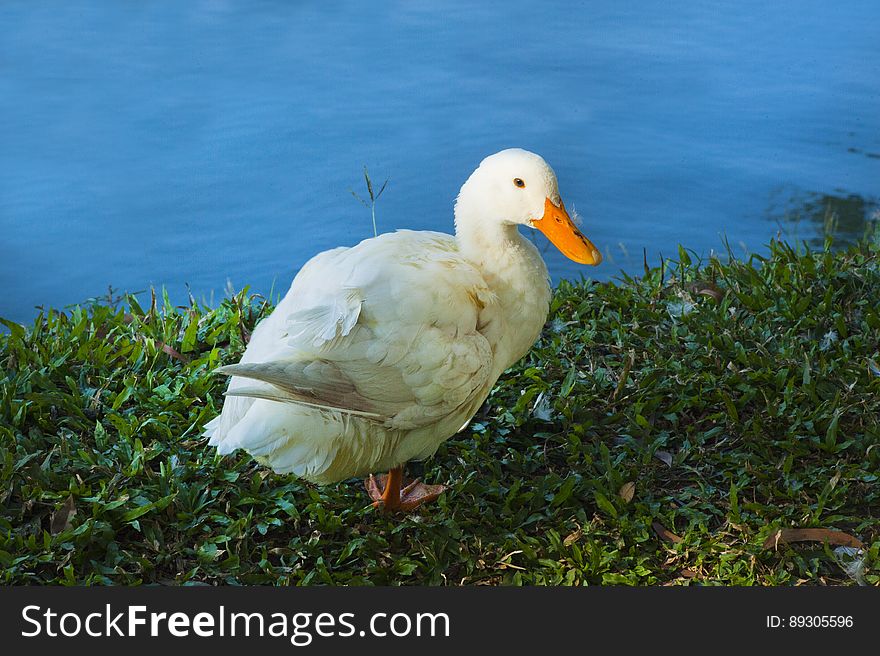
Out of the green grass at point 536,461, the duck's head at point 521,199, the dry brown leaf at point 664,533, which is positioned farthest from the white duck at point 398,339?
the dry brown leaf at point 664,533

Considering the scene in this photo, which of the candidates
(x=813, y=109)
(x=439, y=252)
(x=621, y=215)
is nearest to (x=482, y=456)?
(x=439, y=252)

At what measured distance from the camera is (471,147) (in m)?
6.48

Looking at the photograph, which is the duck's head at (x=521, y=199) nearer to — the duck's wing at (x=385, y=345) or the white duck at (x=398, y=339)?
the white duck at (x=398, y=339)

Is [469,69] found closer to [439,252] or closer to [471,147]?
[471,147]

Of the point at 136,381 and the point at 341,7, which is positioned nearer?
the point at 136,381

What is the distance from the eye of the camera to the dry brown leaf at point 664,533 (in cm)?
274

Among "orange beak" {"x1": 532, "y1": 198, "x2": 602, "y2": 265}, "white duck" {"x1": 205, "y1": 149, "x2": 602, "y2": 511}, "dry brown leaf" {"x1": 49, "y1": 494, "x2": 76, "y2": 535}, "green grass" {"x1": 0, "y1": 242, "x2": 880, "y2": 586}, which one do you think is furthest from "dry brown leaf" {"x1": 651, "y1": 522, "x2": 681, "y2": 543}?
"dry brown leaf" {"x1": 49, "y1": 494, "x2": 76, "y2": 535}

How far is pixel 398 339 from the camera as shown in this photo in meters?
2.52

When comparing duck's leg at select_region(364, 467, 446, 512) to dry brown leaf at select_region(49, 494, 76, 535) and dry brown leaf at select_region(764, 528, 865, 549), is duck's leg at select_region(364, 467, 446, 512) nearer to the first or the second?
dry brown leaf at select_region(49, 494, 76, 535)

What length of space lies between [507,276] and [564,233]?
0.68ft

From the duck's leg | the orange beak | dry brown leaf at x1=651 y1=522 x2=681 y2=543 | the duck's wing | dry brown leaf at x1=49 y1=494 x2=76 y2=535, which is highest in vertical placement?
the orange beak

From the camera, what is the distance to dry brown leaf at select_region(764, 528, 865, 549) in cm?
268

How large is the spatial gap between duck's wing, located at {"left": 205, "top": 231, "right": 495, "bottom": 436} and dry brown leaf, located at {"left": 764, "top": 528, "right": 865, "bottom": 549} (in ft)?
3.06

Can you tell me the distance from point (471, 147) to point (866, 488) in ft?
13.6
